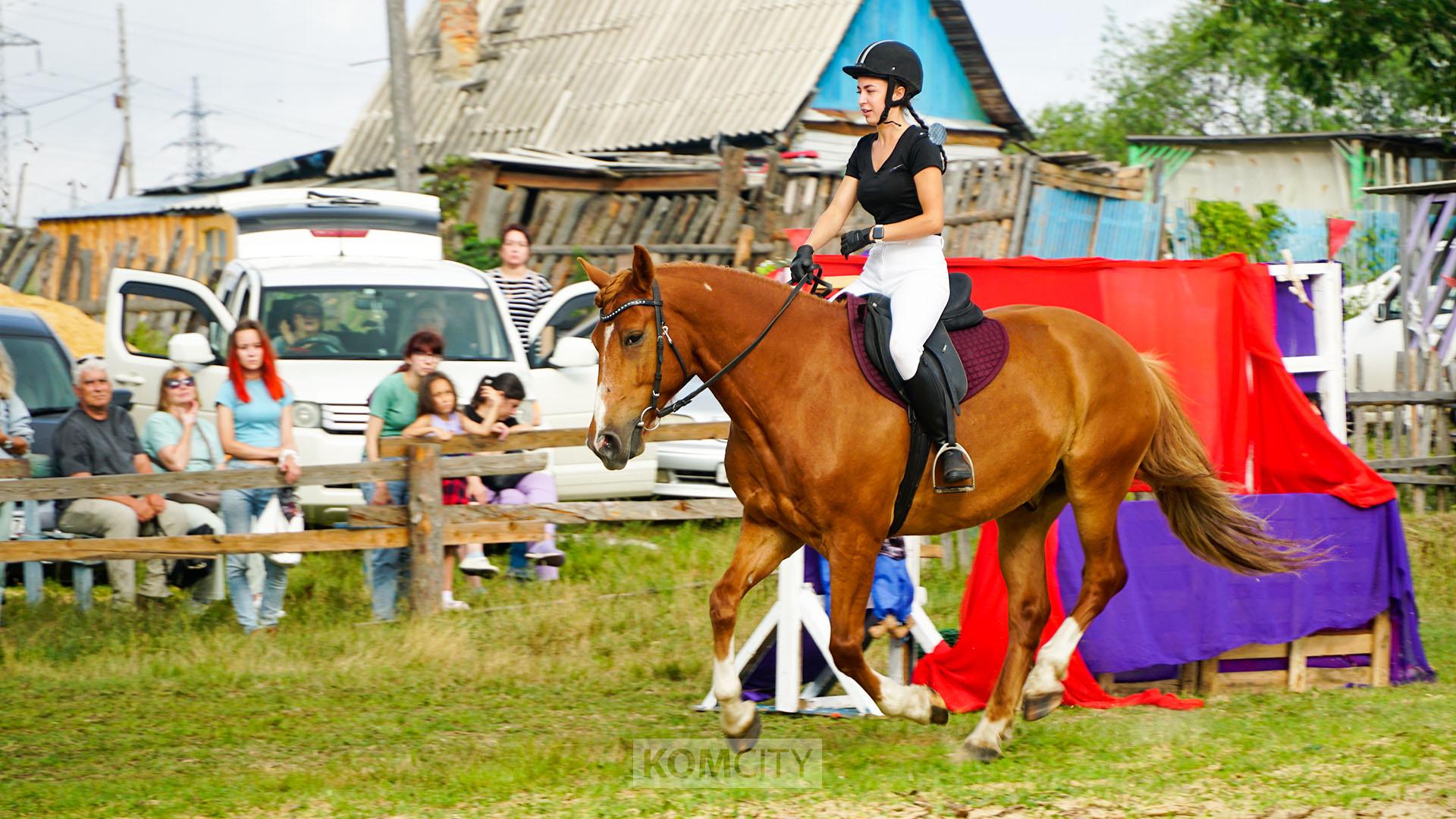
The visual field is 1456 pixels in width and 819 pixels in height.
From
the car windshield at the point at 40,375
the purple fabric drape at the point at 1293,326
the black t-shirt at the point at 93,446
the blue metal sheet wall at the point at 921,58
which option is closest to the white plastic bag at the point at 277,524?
the black t-shirt at the point at 93,446

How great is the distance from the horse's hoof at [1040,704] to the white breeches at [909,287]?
1.66 metres

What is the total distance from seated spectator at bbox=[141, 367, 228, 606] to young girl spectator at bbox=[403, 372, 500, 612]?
1.33 m

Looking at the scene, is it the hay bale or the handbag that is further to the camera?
the hay bale

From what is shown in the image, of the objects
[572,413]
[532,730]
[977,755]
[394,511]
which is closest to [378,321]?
[572,413]

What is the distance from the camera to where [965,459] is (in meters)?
6.03

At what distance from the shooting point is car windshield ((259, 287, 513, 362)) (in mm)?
10945

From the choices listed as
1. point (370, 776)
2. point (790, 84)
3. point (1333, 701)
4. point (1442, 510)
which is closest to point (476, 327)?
point (370, 776)

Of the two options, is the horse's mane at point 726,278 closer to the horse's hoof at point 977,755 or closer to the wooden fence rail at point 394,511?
the horse's hoof at point 977,755

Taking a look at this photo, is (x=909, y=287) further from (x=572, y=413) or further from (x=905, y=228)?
(x=572, y=413)

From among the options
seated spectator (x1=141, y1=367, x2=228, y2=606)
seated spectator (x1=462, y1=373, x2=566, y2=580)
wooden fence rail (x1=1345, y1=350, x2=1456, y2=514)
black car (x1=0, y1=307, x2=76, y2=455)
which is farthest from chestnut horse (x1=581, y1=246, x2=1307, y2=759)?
black car (x1=0, y1=307, x2=76, y2=455)

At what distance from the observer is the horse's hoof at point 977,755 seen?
Answer: 20.2ft

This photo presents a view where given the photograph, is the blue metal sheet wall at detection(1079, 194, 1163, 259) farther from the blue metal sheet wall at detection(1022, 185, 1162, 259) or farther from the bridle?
the bridle

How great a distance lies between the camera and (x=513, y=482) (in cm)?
998

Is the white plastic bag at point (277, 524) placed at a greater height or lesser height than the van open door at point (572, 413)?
lesser
